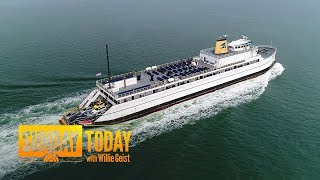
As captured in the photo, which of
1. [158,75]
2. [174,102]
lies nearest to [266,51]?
[158,75]

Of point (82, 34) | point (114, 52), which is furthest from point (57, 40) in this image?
point (114, 52)

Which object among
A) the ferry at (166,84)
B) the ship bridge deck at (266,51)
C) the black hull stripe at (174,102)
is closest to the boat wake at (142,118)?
the black hull stripe at (174,102)

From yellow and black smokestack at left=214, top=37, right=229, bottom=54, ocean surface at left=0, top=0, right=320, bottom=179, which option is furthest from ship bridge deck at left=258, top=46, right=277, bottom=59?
yellow and black smokestack at left=214, top=37, right=229, bottom=54

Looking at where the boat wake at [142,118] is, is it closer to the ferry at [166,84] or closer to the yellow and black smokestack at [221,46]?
the ferry at [166,84]

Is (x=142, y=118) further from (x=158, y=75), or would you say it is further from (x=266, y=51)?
(x=266, y=51)

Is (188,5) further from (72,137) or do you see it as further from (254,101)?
(72,137)
